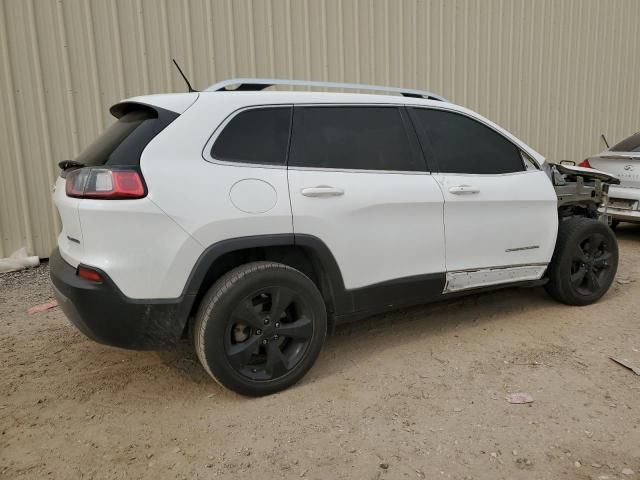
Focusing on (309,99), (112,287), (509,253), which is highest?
(309,99)

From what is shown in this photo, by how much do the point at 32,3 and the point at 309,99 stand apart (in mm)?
3832

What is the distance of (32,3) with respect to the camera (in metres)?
5.22

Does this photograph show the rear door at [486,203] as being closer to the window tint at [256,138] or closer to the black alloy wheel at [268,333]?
the window tint at [256,138]

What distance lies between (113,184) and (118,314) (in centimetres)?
63

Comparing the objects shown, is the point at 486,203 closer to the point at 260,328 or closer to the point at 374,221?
the point at 374,221

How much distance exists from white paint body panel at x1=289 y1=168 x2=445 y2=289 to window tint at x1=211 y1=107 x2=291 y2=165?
0.17 m

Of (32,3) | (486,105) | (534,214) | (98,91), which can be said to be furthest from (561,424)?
(486,105)

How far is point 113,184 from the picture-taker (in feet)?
8.21

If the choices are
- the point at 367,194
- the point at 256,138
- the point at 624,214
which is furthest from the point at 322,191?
the point at 624,214

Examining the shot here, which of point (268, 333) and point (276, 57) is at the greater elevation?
point (276, 57)

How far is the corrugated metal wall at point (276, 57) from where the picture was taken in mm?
5391

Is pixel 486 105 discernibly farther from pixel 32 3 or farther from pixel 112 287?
pixel 112 287

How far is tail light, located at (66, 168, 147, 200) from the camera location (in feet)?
8.18

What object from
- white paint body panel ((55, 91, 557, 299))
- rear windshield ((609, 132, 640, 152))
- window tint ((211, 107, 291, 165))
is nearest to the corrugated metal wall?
rear windshield ((609, 132, 640, 152))
